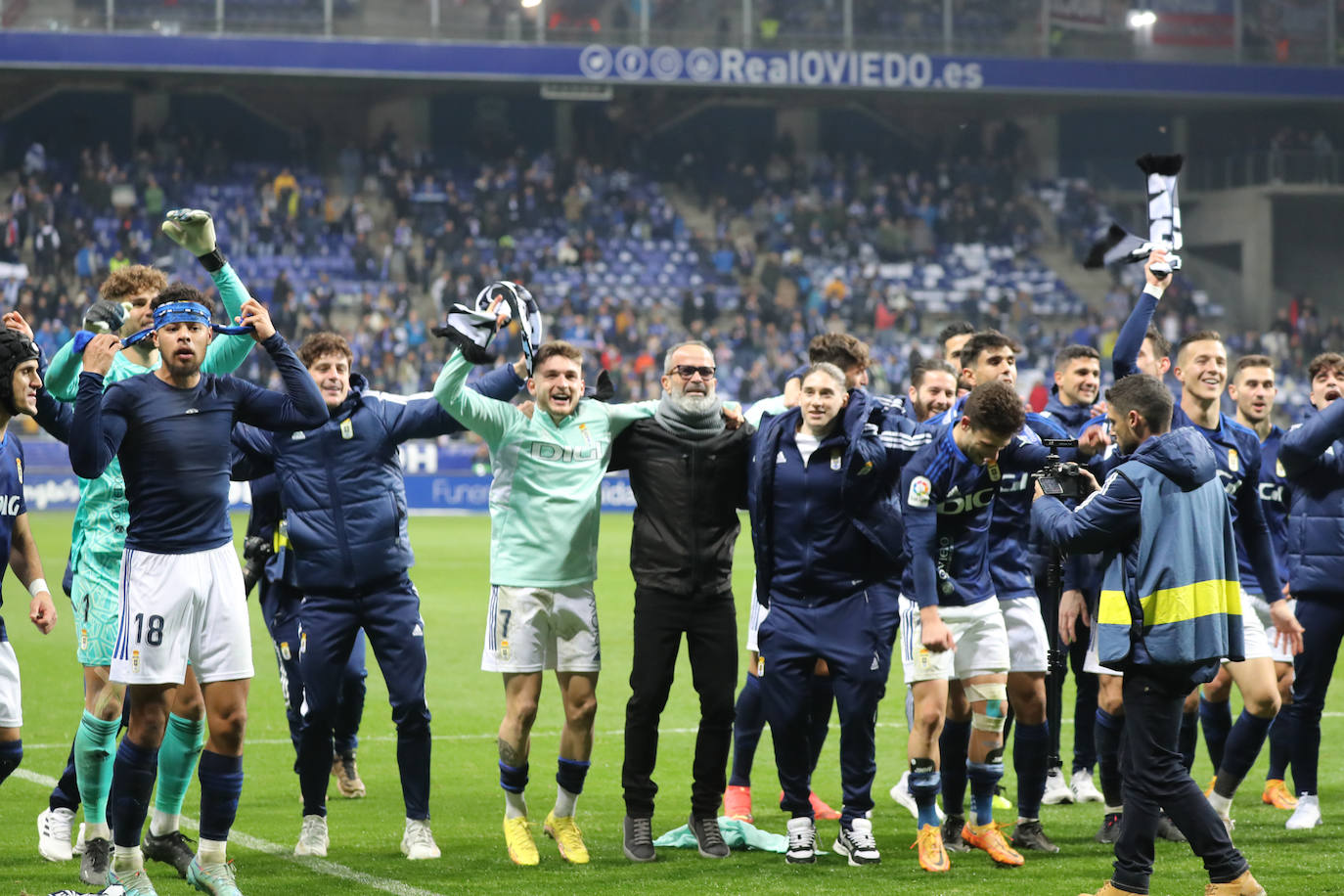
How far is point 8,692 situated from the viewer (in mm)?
6895

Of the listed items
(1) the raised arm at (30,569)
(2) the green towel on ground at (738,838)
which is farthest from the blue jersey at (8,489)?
(2) the green towel on ground at (738,838)

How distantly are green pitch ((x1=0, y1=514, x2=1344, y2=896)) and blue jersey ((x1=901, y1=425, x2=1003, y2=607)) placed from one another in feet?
3.97

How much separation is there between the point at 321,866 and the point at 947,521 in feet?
10.3

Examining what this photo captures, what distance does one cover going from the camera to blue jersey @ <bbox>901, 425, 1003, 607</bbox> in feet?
23.2

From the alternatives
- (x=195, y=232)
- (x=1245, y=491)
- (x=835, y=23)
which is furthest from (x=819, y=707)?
(x=835, y=23)

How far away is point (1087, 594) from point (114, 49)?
34.8 m

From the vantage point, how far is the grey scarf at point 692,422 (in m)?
7.47

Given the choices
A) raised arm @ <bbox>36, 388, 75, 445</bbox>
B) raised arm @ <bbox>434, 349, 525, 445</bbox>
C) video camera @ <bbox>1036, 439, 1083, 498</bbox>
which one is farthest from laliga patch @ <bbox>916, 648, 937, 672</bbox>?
raised arm @ <bbox>36, 388, 75, 445</bbox>

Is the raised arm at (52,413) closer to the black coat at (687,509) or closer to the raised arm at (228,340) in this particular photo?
the raised arm at (228,340)

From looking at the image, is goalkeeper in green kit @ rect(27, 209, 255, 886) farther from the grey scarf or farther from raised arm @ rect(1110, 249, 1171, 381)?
raised arm @ rect(1110, 249, 1171, 381)

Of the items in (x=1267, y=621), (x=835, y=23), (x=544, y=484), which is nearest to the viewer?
(x=544, y=484)

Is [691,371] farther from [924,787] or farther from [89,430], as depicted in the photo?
[89,430]

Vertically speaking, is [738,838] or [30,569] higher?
[30,569]

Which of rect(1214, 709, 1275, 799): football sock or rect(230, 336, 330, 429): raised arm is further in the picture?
rect(1214, 709, 1275, 799): football sock
